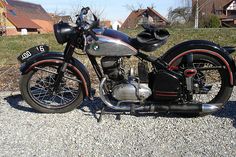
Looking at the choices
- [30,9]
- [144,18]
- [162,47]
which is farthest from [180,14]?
[144,18]

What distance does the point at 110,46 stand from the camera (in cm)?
435

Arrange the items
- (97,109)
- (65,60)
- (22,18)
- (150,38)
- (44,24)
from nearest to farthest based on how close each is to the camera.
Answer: (150,38) → (65,60) → (97,109) → (22,18) → (44,24)

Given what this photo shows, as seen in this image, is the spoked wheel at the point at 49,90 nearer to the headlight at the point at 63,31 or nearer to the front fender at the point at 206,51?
the headlight at the point at 63,31

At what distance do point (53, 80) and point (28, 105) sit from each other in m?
0.74

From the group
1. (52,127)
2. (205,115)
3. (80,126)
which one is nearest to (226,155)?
(205,115)

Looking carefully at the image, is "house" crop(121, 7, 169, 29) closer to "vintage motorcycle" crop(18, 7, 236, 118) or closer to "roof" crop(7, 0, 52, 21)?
"vintage motorcycle" crop(18, 7, 236, 118)

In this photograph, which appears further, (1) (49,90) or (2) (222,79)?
(1) (49,90)

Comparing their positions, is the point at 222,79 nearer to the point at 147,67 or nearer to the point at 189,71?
the point at 189,71

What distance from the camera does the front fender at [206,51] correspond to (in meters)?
4.39

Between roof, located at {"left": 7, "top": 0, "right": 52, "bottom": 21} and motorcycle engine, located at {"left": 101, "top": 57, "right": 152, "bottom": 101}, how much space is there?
5073cm

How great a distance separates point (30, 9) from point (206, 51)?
56889 mm

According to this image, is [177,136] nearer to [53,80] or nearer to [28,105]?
[53,80]

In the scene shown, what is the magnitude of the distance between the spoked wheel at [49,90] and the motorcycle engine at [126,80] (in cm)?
50

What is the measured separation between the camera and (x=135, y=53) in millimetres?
4383
